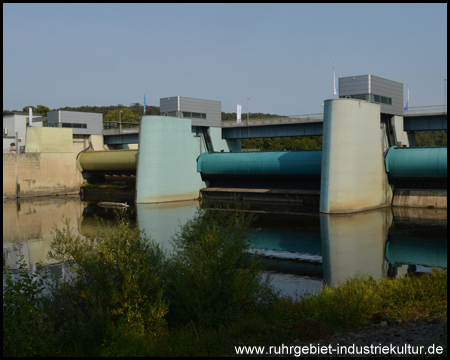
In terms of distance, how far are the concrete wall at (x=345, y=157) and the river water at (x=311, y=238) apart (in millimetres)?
1457

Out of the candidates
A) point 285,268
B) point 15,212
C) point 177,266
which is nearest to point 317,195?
point 285,268

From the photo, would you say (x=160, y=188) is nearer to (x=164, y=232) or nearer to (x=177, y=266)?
(x=164, y=232)

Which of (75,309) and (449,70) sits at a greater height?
(449,70)

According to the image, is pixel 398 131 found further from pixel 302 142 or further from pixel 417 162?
pixel 302 142

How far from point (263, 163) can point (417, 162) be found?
52.6 feet

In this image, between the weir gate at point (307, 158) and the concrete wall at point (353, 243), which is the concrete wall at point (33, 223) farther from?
the concrete wall at point (353, 243)

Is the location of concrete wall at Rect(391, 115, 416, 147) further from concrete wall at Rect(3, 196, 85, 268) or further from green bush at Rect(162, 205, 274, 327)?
green bush at Rect(162, 205, 274, 327)

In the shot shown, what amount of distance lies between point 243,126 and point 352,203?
21807 mm

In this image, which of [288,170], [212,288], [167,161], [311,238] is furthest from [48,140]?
[212,288]

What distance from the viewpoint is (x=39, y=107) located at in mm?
133500

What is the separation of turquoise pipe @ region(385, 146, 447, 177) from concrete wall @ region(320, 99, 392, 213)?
396 centimetres

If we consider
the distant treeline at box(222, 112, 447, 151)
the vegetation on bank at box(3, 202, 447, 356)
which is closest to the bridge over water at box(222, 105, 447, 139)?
the vegetation on bank at box(3, 202, 447, 356)

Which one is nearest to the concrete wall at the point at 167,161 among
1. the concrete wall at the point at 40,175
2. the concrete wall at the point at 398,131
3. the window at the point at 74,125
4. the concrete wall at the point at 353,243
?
the concrete wall at the point at 353,243

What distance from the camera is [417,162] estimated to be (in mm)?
42312
